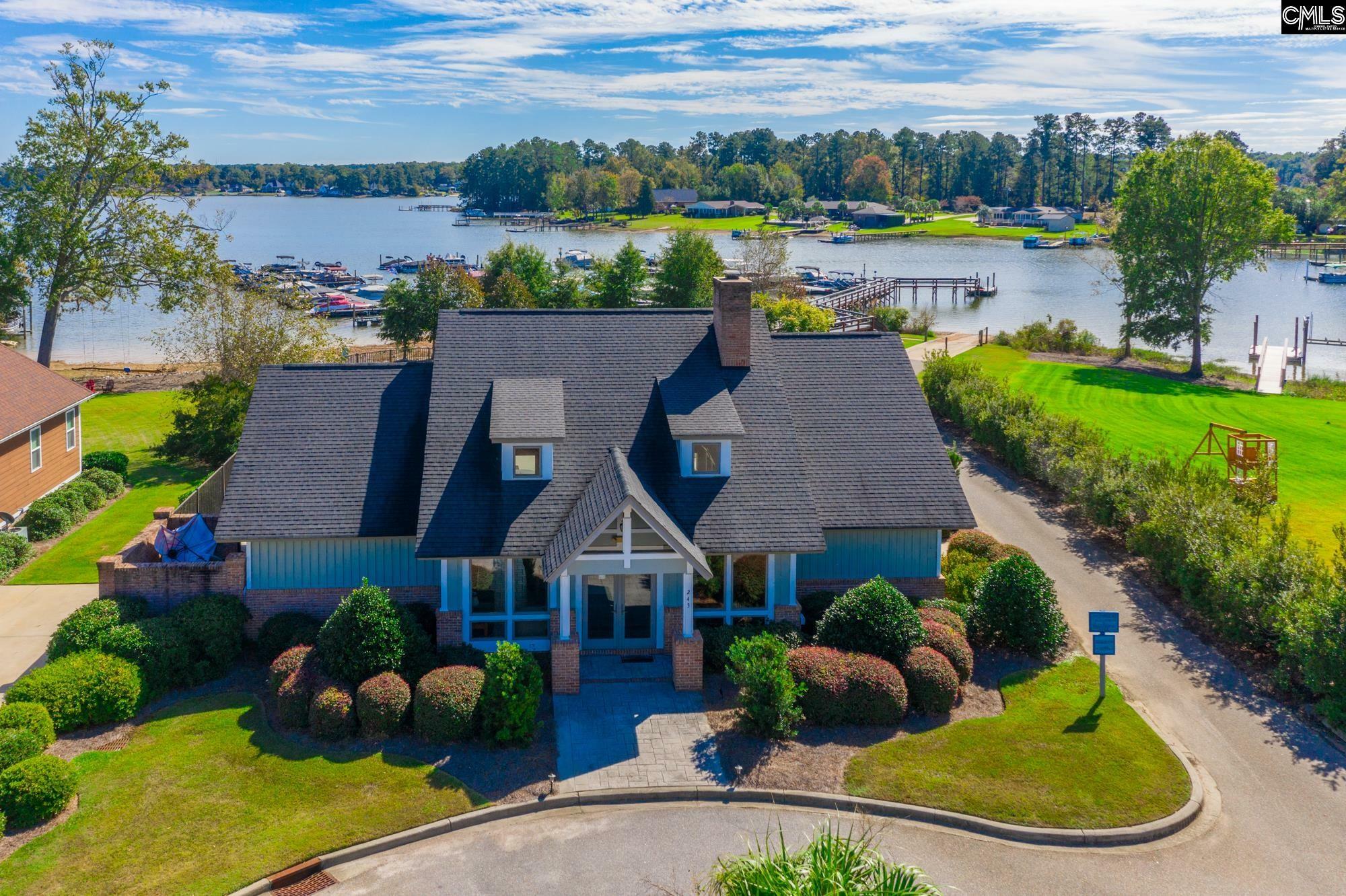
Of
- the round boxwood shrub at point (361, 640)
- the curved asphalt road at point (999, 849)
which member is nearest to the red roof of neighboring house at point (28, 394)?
the round boxwood shrub at point (361, 640)

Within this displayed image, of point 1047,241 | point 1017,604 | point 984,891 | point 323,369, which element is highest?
point 1047,241

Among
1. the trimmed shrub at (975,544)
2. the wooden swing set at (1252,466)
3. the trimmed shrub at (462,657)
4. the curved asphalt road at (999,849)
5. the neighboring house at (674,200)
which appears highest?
the neighboring house at (674,200)

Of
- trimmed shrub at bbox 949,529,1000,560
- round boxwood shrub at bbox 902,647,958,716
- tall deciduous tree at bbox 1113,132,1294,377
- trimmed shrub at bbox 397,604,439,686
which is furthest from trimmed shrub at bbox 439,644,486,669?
tall deciduous tree at bbox 1113,132,1294,377

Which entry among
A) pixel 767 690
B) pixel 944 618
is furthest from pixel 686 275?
pixel 767 690

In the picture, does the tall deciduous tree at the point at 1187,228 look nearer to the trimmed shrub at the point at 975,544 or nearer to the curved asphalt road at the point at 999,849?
the trimmed shrub at the point at 975,544

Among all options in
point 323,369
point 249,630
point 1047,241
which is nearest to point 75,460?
point 323,369

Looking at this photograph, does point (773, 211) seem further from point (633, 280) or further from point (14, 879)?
point (14, 879)

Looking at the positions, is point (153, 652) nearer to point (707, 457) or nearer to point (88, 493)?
point (707, 457)

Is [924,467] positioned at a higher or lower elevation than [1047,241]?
lower
